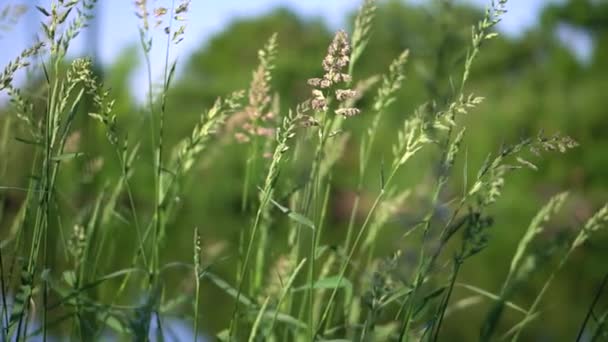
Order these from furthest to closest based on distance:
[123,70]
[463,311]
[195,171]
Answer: [123,70]
[463,311]
[195,171]

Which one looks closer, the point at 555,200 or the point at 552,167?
the point at 555,200

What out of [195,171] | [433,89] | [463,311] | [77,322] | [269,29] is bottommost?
[463,311]

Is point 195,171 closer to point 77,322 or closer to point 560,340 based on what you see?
point 77,322

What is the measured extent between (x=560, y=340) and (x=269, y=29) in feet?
104

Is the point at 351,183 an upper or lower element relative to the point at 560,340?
upper

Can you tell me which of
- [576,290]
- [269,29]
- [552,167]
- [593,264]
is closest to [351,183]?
[552,167]

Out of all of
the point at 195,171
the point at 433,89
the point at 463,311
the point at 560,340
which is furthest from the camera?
the point at 463,311

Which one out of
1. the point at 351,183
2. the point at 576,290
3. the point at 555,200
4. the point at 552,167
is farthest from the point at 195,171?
the point at 351,183

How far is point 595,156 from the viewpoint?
20266 millimetres

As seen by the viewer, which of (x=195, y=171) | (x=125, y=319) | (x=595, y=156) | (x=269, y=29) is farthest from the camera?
(x=269, y=29)

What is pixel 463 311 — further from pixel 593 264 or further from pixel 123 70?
pixel 123 70

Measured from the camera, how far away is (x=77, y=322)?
154cm

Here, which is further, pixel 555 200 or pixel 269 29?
pixel 269 29

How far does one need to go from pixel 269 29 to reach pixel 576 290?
28679 millimetres
